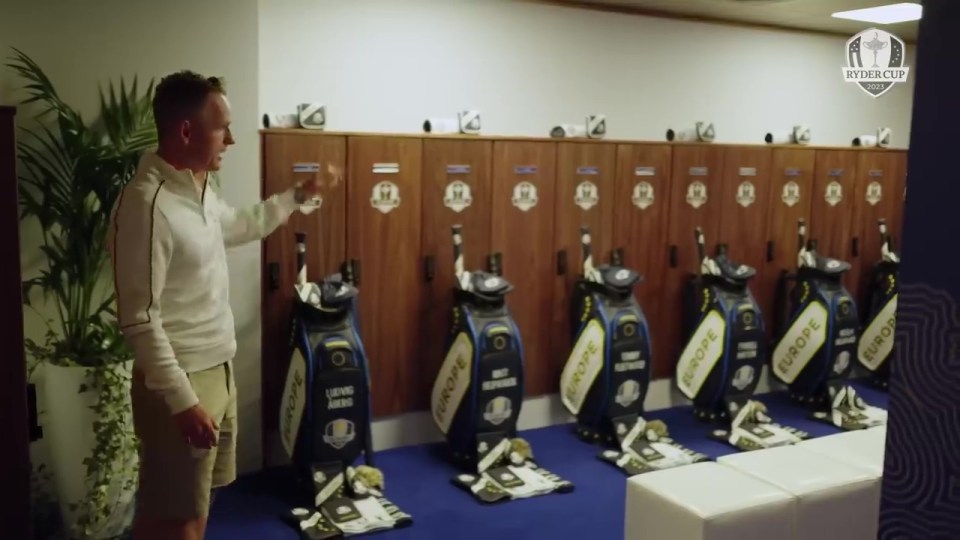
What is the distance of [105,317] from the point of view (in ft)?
12.0

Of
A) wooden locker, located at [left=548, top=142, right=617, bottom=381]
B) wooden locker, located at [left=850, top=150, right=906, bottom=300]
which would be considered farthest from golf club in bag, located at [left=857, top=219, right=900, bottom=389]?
wooden locker, located at [left=548, top=142, right=617, bottom=381]

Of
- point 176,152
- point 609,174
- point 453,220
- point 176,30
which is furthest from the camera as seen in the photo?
point 609,174

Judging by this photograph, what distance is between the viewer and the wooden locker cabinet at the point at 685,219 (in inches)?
212

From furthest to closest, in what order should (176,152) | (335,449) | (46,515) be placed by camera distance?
(335,449), (46,515), (176,152)

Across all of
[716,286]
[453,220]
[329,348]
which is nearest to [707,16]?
[716,286]

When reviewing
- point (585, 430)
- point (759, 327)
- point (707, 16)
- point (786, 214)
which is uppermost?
point (707, 16)

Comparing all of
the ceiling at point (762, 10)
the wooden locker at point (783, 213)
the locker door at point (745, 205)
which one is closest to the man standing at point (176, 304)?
the ceiling at point (762, 10)

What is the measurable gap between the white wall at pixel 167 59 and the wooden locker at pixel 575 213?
5.56 ft

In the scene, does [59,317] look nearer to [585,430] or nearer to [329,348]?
[329,348]

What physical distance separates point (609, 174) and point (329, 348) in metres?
2.01

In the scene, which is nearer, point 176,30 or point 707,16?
point 176,30

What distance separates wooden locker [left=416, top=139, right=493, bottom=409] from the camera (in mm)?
4527

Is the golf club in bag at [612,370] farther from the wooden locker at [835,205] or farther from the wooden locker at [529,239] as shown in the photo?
the wooden locker at [835,205]

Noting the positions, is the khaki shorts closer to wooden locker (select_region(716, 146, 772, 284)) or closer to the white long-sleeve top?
the white long-sleeve top
